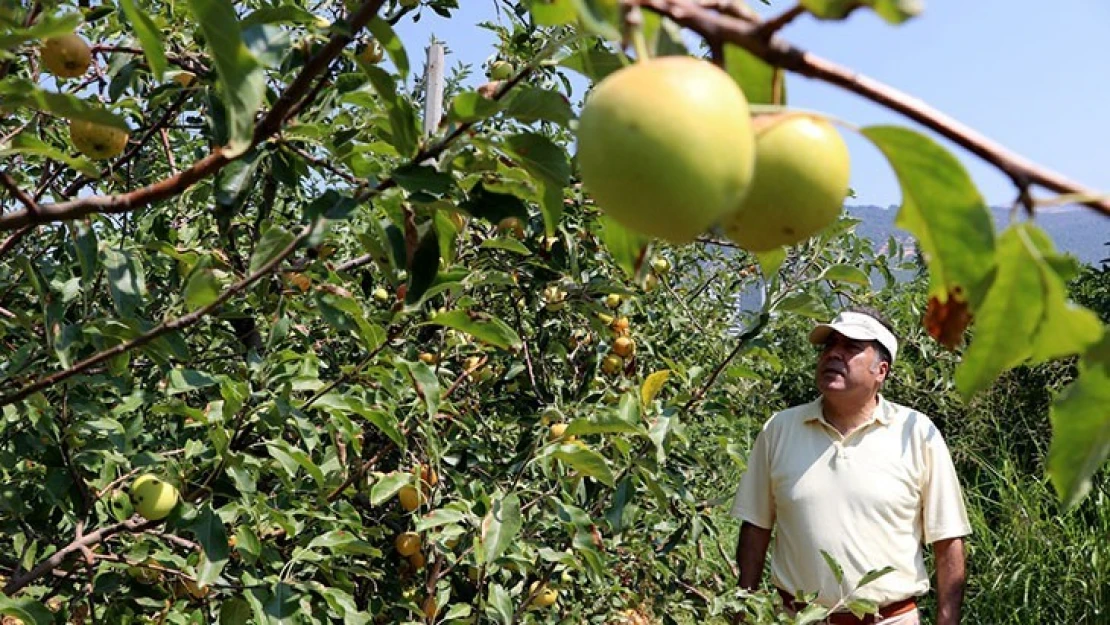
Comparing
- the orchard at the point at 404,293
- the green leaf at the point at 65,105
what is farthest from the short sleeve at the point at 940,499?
the green leaf at the point at 65,105

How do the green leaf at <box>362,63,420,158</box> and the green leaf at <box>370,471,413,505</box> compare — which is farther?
the green leaf at <box>370,471,413,505</box>

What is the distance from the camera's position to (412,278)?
1.14 m

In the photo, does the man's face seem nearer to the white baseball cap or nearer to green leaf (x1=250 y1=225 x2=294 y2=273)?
the white baseball cap

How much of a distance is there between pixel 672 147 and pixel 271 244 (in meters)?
0.79

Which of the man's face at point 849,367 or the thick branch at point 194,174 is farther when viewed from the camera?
the man's face at point 849,367

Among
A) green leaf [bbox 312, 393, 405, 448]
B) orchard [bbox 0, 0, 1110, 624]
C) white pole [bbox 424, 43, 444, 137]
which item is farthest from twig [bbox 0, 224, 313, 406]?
white pole [bbox 424, 43, 444, 137]

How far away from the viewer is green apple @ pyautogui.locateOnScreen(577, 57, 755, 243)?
508 mm

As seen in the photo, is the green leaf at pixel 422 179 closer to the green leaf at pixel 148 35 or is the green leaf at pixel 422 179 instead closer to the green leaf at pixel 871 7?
the green leaf at pixel 148 35

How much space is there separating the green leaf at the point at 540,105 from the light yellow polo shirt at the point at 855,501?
225 cm

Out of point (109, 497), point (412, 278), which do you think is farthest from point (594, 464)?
point (109, 497)

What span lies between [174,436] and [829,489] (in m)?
1.82

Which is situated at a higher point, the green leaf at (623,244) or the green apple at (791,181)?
the green apple at (791,181)

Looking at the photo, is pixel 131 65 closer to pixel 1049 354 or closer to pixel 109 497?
pixel 109 497

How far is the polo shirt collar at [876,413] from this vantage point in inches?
126
